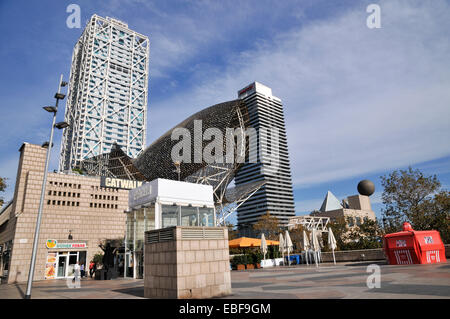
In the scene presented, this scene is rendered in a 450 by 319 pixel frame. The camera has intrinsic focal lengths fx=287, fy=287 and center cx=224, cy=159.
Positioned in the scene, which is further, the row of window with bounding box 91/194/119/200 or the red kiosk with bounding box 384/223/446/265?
the row of window with bounding box 91/194/119/200

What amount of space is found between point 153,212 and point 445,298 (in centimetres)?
1787

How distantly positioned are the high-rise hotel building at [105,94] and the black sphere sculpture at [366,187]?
291 feet

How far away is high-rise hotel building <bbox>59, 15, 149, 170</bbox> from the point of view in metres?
115

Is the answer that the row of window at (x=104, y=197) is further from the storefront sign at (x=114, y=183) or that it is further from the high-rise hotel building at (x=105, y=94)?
the high-rise hotel building at (x=105, y=94)

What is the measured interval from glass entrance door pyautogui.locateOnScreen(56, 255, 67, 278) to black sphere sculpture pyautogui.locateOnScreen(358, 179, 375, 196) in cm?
8073

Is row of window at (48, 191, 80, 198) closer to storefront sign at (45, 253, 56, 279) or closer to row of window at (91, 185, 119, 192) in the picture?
row of window at (91, 185, 119, 192)

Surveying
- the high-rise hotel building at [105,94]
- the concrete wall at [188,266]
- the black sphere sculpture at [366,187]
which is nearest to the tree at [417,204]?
the concrete wall at [188,266]

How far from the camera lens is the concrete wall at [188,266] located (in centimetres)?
900

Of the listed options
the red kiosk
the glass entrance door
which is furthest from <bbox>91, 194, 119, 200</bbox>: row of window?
the red kiosk

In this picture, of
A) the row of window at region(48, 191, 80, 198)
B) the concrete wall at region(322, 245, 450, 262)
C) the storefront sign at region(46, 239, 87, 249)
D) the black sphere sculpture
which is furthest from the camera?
the black sphere sculpture

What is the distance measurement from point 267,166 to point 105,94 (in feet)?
334

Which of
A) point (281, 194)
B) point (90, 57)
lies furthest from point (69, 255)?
point (281, 194)

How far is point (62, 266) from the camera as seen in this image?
109ft
